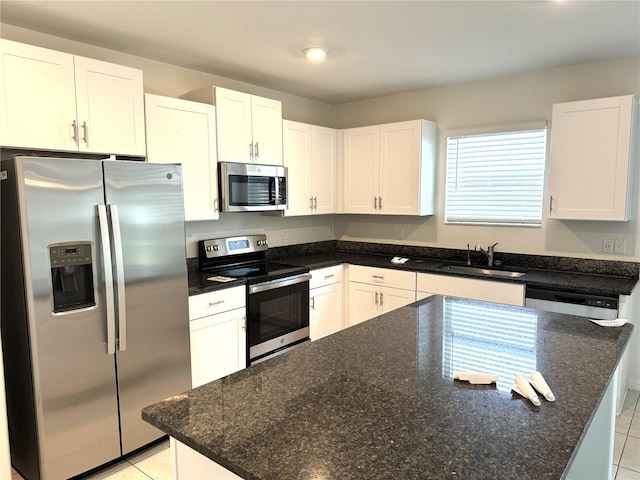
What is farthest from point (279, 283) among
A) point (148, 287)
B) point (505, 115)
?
point (505, 115)

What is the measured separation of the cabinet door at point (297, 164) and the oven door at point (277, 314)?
73 cm

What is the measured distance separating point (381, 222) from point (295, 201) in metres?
1.06

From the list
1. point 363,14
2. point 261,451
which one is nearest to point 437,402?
point 261,451

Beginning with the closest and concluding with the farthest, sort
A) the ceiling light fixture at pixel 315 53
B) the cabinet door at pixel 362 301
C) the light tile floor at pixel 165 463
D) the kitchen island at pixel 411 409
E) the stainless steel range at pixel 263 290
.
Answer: the kitchen island at pixel 411 409 < the light tile floor at pixel 165 463 < the ceiling light fixture at pixel 315 53 < the stainless steel range at pixel 263 290 < the cabinet door at pixel 362 301

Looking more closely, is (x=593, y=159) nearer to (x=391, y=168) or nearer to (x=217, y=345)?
(x=391, y=168)

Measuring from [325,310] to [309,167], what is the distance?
1.36 meters

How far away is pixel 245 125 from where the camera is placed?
343 cm

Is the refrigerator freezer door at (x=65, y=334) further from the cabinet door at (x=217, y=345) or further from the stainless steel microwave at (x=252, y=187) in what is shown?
the stainless steel microwave at (x=252, y=187)

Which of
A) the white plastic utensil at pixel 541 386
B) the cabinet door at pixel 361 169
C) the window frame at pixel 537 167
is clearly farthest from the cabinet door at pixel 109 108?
the window frame at pixel 537 167

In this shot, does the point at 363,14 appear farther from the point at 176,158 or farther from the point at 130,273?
the point at 130,273

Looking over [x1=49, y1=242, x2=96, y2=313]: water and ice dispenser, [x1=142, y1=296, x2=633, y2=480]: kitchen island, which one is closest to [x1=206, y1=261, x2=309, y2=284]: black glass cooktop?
[x1=49, y1=242, x2=96, y2=313]: water and ice dispenser

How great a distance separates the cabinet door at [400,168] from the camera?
12.8 feet

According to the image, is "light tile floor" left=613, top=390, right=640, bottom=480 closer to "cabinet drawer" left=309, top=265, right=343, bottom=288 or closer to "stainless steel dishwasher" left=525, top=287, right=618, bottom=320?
"stainless steel dishwasher" left=525, top=287, right=618, bottom=320

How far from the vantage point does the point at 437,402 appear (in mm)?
1257
